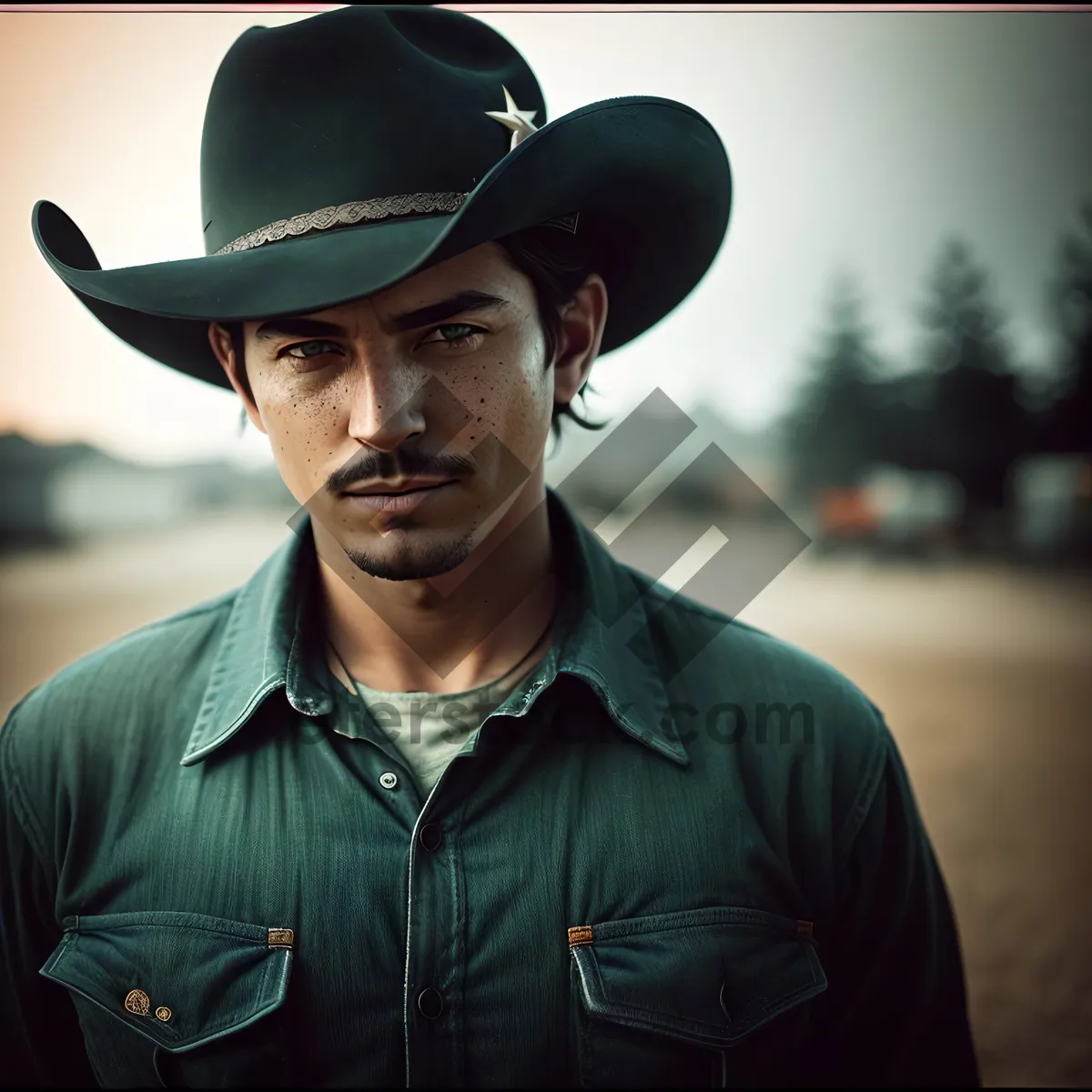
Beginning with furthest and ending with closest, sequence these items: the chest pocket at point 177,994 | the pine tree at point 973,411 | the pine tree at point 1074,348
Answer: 1. the pine tree at point 973,411
2. the pine tree at point 1074,348
3. the chest pocket at point 177,994

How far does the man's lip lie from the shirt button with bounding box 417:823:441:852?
435mm

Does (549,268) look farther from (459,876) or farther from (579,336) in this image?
(459,876)

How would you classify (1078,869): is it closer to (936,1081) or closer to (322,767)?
(936,1081)

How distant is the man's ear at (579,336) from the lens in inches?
49.2

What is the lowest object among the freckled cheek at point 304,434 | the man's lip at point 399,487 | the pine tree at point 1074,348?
the man's lip at point 399,487

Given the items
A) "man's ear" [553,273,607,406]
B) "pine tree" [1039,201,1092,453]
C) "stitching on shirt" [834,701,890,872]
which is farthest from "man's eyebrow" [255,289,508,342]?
"pine tree" [1039,201,1092,453]

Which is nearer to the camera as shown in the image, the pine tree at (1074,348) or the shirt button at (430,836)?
the shirt button at (430,836)

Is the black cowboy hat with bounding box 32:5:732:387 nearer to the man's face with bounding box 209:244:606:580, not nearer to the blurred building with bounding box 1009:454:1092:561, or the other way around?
the man's face with bounding box 209:244:606:580

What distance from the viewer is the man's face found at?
1008 mm

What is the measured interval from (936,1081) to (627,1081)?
1.99 ft

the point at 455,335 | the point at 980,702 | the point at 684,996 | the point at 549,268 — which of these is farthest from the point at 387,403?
the point at 980,702

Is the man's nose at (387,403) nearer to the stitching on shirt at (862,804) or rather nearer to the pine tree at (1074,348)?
the stitching on shirt at (862,804)

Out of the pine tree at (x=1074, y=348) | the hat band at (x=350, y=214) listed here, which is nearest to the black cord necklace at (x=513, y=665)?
the hat band at (x=350, y=214)

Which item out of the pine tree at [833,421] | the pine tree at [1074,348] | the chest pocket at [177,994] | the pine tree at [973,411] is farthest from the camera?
the pine tree at [833,421]
